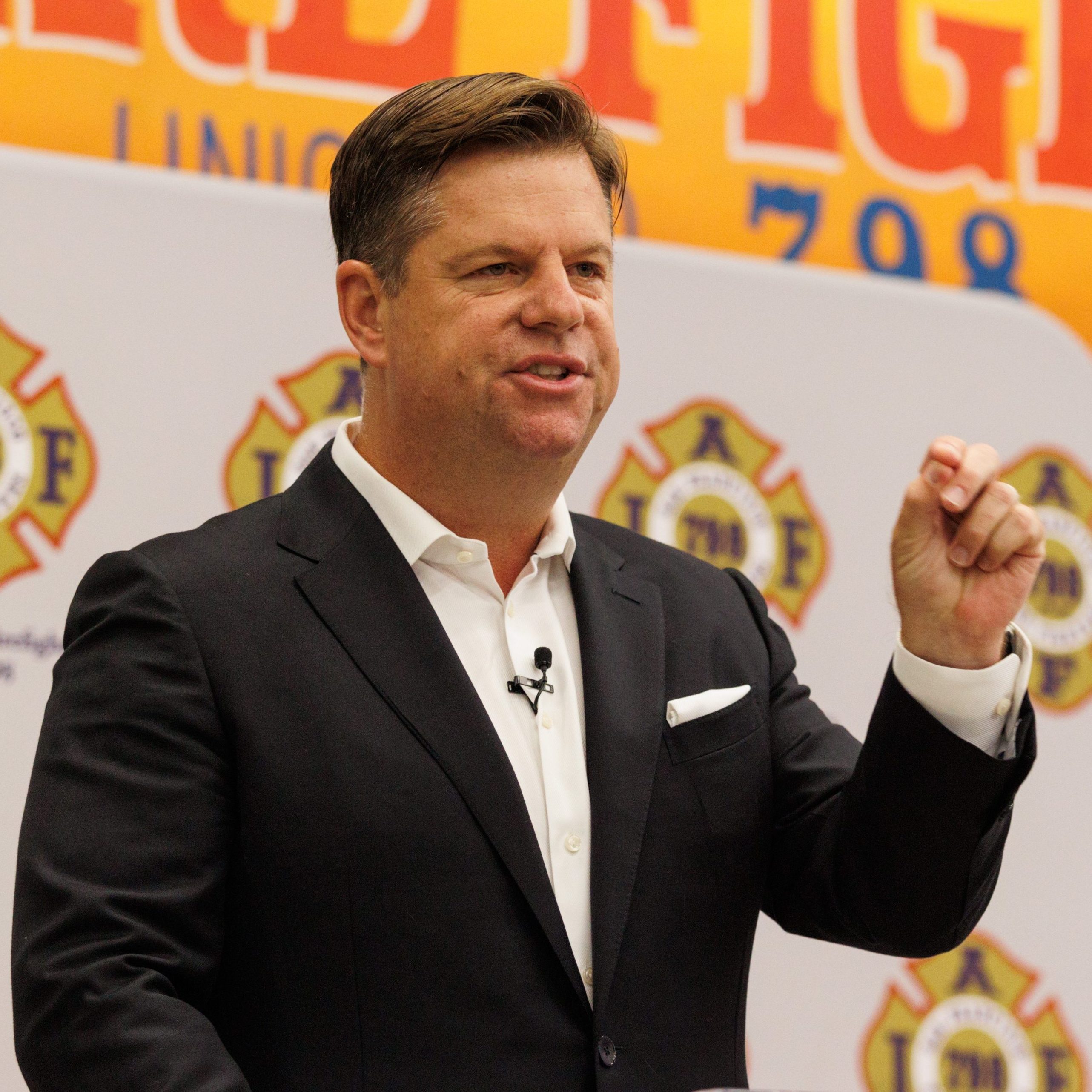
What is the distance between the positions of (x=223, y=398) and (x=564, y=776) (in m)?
1.25

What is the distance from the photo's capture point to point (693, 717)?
1.85 m

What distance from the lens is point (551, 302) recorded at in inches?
72.0

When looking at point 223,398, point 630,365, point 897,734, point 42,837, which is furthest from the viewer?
point 630,365

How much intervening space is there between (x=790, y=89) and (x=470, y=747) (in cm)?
205

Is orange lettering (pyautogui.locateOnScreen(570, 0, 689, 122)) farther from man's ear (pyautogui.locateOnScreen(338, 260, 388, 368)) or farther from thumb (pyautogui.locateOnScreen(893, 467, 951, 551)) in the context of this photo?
thumb (pyautogui.locateOnScreen(893, 467, 951, 551))

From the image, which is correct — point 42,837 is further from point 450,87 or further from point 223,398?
point 223,398

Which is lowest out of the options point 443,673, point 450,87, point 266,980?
point 266,980

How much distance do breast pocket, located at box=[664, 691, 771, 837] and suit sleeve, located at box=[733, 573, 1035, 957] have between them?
0.05 metres

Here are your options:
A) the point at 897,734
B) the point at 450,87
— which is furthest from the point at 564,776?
the point at 450,87

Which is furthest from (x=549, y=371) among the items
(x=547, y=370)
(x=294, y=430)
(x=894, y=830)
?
(x=294, y=430)

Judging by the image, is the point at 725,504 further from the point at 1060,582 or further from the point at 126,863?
the point at 126,863

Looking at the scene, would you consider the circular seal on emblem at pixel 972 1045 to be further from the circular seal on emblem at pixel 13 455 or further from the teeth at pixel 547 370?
the circular seal on emblem at pixel 13 455

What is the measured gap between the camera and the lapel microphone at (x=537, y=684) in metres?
1.81

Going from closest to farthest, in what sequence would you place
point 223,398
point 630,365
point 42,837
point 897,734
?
point 42,837
point 897,734
point 223,398
point 630,365
